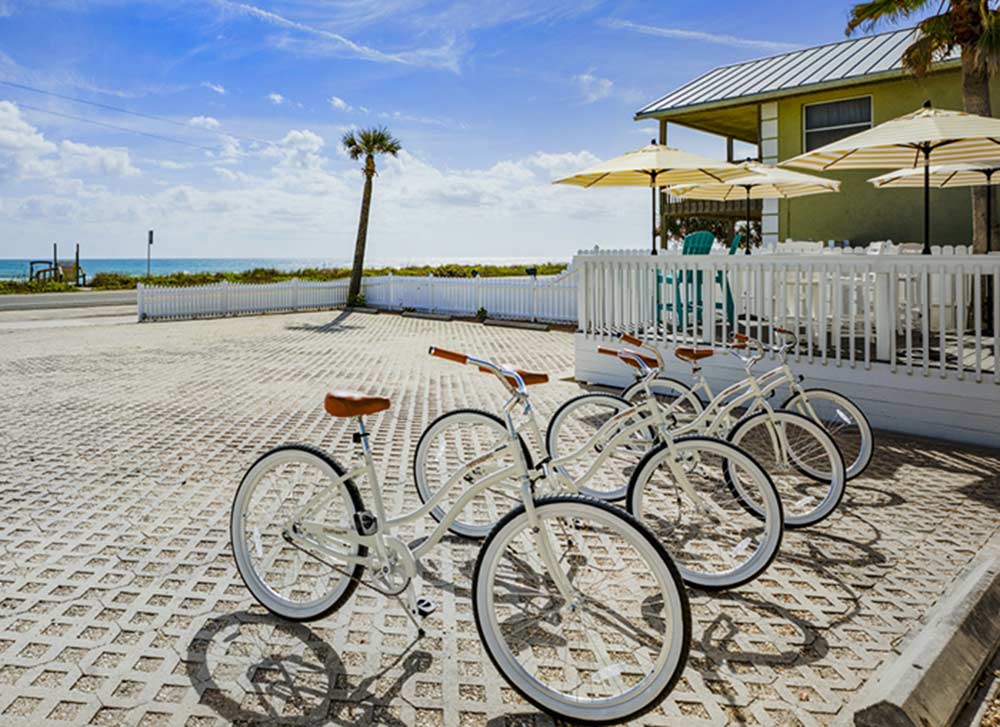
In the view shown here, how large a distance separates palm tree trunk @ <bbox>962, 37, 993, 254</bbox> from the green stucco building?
267 cm

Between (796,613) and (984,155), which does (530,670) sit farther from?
(984,155)

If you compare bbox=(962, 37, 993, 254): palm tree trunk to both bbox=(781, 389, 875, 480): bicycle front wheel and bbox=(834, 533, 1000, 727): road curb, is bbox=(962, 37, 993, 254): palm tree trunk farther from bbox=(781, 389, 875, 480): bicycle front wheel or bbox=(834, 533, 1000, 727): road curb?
bbox=(834, 533, 1000, 727): road curb

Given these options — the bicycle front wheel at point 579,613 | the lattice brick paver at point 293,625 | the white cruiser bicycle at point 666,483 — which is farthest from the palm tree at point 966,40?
the bicycle front wheel at point 579,613

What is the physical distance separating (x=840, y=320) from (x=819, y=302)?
67 centimetres

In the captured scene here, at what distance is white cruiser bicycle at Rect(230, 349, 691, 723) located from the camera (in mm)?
2635

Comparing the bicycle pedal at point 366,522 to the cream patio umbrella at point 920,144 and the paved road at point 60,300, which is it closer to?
the cream patio umbrella at point 920,144

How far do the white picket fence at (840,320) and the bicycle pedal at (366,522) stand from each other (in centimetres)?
546

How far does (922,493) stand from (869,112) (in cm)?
1307

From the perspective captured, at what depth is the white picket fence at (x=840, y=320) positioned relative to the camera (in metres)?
6.77

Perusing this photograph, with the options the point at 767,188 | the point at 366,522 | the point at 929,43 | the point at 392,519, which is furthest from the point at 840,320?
the point at 929,43

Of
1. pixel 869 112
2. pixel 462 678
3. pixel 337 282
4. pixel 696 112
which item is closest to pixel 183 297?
pixel 337 282

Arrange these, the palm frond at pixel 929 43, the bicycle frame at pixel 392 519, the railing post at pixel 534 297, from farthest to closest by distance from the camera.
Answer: the railing post at pixel 534 297
the palm frond at pixel 929 43
the bicycle frame at pixel 392 519

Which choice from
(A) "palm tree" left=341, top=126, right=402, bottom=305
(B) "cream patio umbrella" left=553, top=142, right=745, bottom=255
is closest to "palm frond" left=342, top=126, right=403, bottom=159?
(A) "palm tree" left=341, top=126, right=402, bottom=305

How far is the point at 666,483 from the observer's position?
160 inches
